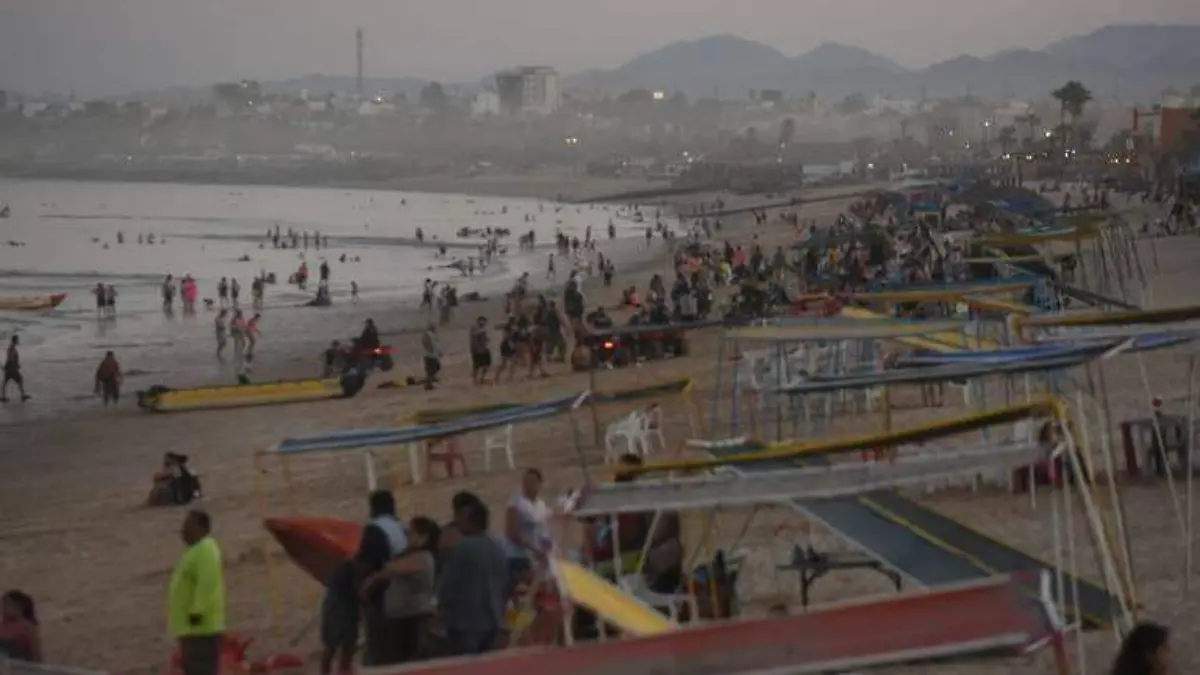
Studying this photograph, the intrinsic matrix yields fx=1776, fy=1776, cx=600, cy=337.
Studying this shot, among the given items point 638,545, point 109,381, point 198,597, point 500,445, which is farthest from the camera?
point 109,381

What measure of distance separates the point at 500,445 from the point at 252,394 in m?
6.68

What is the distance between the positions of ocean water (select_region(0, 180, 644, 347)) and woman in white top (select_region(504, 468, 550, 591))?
88.3 ft

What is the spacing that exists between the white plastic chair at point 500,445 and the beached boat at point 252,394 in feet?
19.0

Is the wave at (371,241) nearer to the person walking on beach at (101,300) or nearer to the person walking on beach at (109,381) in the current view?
the person walking on beach at (101,300)

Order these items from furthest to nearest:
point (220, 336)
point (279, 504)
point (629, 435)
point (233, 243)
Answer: point (233, 243) → point (220, 336) → point (279, 504) → point (629, 435)

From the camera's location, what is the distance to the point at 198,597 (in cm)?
695

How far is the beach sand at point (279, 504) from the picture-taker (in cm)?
910

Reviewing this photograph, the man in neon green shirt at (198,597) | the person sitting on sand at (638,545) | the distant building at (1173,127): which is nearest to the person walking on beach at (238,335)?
the person sitting on sand at (638,545)

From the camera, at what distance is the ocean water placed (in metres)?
43.9

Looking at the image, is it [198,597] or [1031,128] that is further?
[1031,128]

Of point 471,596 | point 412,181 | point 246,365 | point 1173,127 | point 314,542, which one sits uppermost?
point 1173,127

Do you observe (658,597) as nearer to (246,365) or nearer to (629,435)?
(629,435)

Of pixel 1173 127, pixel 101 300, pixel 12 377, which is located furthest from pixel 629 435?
pixel 1173 127

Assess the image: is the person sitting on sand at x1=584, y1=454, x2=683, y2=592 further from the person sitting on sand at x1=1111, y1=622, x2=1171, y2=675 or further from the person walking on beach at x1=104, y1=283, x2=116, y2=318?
the person walking on beach at x1=104, y1=283, x2=116, y2=318
